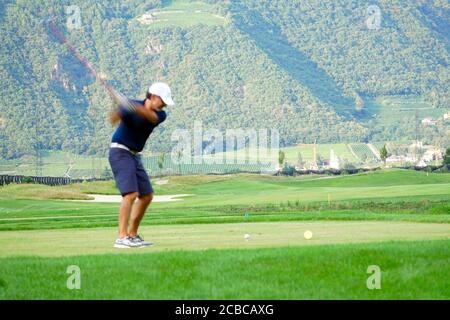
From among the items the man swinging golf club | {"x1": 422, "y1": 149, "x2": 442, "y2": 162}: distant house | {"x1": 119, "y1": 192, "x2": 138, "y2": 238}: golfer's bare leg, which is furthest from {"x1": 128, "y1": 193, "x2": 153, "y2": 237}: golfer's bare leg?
{"x1": 422, "y1": 149, "x2": 442, "y2": 162}: distant house

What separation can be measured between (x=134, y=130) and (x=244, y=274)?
12.3ft

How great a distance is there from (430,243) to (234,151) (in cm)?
17345

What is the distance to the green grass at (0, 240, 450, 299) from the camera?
407 inches

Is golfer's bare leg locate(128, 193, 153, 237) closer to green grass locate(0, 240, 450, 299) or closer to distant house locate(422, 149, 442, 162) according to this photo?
green grass locate(0, 240, 450, 299)

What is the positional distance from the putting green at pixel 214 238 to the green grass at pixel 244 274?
3.93 feet

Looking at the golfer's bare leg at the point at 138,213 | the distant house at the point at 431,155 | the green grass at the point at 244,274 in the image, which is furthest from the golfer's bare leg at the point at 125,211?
the distant house at the point at 431,155

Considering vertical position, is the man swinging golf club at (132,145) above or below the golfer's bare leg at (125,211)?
above

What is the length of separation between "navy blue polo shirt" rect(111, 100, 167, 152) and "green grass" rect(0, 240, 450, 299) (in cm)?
214

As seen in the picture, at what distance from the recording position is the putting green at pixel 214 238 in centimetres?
1415

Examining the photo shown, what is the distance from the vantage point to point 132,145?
567 inches

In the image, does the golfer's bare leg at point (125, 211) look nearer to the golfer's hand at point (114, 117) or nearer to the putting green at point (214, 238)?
the putting green at point (214, 238)

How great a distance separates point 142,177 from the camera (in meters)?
14.7
